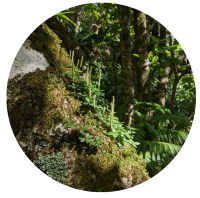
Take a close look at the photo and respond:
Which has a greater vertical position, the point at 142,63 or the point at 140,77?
the point at 142,63

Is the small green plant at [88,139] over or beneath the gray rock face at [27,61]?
beneath

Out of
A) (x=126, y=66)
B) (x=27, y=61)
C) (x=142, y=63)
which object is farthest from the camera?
(x=142, y=63)

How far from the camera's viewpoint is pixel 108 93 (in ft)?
6.03

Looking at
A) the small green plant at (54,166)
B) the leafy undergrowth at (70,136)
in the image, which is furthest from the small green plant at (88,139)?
the small green plant at (54,166)

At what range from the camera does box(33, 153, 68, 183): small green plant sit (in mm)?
1070

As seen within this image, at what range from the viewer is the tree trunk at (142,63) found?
1980mm

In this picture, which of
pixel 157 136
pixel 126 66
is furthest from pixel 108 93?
pixel 157 136

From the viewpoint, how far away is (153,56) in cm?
189

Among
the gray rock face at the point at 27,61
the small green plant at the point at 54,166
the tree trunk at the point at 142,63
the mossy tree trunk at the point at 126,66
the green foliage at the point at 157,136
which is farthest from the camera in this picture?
the tree trunk at the point at 142,63

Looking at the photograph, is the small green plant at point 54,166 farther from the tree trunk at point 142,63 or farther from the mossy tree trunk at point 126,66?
the tree trunk at point 142,63

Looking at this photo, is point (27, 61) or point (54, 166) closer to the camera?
point (54, 166)

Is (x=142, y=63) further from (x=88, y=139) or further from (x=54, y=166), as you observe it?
(x=54, y=166)

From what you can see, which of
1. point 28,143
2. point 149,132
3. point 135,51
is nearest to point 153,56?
point 135,51

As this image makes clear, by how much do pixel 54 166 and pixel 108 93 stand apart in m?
1.06
